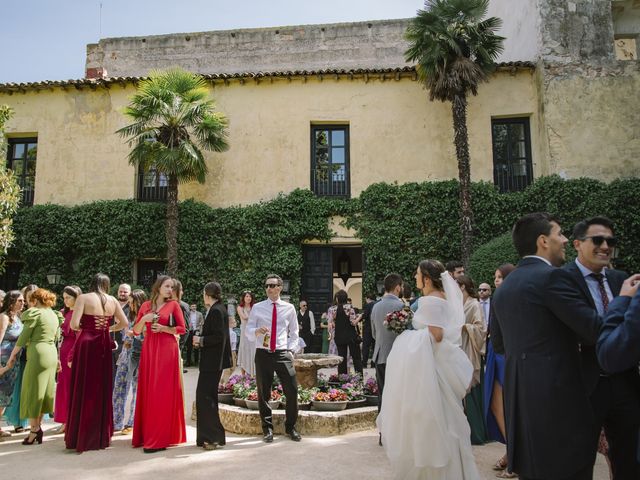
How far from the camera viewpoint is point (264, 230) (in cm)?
1627

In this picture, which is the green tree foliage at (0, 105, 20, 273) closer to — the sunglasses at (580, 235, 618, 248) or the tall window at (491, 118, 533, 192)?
the tall window at (491, 118, 533, 192)

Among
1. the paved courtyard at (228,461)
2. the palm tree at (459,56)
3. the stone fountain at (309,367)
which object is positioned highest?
the palm tree at (459,56)

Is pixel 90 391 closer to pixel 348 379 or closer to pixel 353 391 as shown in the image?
pixel 353 391

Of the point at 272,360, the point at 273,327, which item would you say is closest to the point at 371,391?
the point at 272,360

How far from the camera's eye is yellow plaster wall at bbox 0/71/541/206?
16.3m

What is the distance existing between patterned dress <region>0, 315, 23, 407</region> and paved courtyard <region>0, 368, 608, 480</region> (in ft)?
1.88

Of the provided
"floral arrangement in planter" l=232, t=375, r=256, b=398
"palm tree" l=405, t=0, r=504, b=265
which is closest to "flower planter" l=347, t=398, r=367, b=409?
"floral arrangement in planter" l=232, t=375, r=256, b=398

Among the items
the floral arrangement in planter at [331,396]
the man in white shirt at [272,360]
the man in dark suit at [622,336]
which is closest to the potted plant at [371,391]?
the floral arrangement in planter at [331,396]

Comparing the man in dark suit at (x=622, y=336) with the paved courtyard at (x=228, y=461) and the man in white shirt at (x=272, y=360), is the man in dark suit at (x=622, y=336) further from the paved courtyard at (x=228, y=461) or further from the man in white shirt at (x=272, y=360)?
the man in white shirt at (x=272, y=360)

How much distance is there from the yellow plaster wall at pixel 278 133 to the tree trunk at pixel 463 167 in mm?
1196

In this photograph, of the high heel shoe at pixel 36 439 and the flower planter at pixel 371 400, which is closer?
the high heel shoe at pixel 36 439

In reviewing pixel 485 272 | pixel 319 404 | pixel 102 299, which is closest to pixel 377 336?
pixel 319 404

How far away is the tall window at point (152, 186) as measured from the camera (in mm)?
17312

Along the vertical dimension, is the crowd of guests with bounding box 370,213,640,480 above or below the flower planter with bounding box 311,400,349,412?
above
